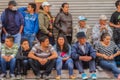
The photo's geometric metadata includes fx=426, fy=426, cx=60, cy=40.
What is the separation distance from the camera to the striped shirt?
35.0 ft

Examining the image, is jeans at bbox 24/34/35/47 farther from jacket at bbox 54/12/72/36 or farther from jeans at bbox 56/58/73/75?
jeans at bbox 56/58/73/75

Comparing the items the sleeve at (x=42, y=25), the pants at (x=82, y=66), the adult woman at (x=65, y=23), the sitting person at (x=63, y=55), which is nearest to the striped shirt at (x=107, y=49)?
the pants at (x=82, y=66)

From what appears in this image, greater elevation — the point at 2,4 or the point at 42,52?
the point at 2,4

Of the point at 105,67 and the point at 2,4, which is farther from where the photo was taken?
the point at 2,4

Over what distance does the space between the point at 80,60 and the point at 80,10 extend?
2.74 metres

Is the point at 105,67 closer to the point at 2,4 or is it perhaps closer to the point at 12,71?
the point at 12,71

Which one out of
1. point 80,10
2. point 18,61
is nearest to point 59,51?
point 18,61

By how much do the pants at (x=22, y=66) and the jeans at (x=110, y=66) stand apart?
1.88 meters

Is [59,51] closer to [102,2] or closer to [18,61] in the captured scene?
[18,61]

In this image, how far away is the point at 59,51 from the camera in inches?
420

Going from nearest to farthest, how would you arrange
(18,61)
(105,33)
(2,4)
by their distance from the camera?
(18,61)
(105,33)
(2,4)

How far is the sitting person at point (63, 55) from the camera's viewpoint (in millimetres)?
10293

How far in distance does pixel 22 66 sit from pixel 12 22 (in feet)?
4.87

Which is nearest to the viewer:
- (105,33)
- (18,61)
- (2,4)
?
(18,61)
